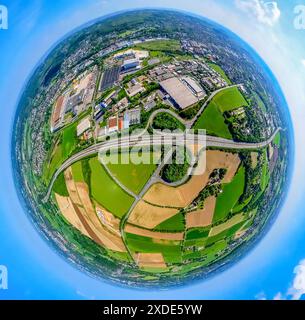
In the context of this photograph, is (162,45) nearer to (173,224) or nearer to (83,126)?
(83,126)

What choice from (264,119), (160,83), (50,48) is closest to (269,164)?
(264,119)

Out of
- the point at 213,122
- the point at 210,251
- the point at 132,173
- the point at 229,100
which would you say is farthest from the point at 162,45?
the point at 210,251

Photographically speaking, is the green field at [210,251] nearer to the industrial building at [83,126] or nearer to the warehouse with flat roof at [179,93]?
the warehouse with flat roof at [179,93]

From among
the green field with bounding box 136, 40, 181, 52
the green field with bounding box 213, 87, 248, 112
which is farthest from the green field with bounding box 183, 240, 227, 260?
the green field with bounding box 136, 40, 181, 52

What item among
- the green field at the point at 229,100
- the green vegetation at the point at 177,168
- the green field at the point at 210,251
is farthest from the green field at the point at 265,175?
the green vegetation at the point at 177,168

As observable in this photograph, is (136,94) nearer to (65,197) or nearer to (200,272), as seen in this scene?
(65,197)
